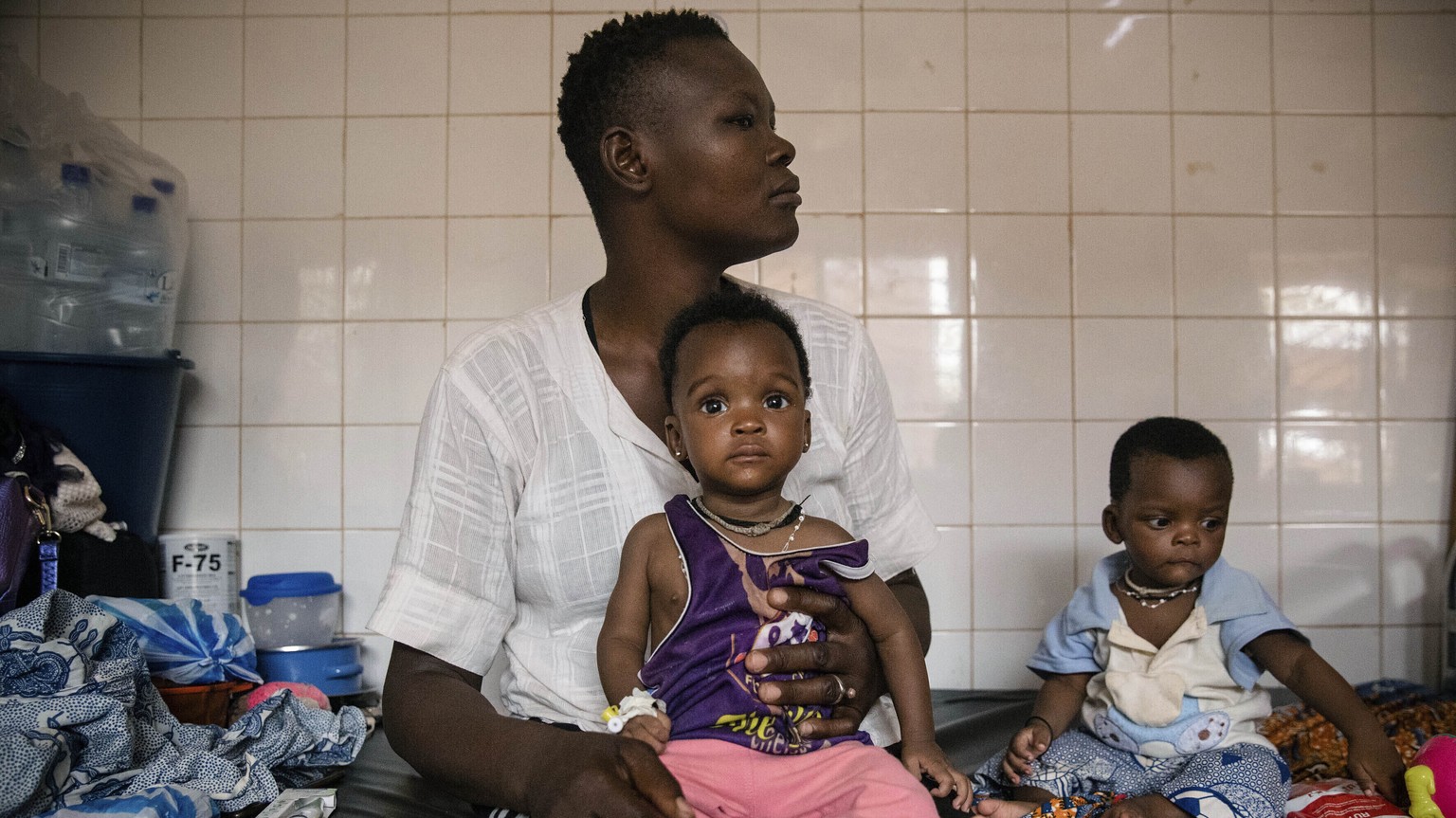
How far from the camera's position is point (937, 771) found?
1230 mm

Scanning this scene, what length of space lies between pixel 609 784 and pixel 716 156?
0.82 meters

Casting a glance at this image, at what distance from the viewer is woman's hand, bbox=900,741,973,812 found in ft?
4.00

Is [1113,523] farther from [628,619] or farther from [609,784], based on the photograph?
[609,784]

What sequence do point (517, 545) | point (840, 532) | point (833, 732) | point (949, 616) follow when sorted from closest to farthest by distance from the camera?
point (833, 732) → point (840, 532) → point (517, 545) → point (949, 616)

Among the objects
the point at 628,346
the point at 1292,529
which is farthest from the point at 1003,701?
the point at 628,346

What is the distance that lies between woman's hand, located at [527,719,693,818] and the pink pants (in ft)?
0.39

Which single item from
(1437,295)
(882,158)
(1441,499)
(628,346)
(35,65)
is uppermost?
(35,65)

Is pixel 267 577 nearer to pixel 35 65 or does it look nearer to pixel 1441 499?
pixel 35 65

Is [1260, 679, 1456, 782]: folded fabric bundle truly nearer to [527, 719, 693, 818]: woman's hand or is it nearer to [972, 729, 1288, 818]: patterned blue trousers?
[972, 729, 1288, 818]: patterned blue trousers

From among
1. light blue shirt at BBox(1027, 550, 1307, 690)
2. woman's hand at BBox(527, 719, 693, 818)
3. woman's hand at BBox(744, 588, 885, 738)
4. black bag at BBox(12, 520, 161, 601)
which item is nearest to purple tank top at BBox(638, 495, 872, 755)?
woman's hand at BBox(744, 588, 885, 738)

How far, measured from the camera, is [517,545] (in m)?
1.50

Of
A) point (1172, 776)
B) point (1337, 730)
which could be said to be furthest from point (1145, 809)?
point (1337, 730)

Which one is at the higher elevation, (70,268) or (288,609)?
(70,268)

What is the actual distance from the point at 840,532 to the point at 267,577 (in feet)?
5.91
